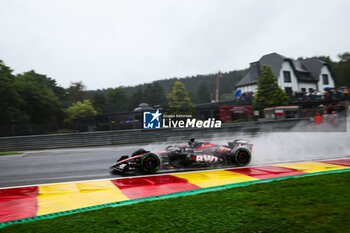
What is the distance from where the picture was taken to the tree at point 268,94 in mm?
31109

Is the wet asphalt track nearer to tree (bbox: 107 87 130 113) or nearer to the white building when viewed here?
the white building

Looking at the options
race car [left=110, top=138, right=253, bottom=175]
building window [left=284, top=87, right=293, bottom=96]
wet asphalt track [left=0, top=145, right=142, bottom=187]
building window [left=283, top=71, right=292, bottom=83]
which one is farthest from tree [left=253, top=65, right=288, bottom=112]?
wet asphalt track [left=0, top=145, right=142, bottom=187]

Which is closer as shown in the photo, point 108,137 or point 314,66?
point 108,137

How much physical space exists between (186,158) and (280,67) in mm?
35395

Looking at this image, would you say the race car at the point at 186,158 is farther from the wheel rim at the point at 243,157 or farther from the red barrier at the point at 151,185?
the red barrier at the point at 151,185

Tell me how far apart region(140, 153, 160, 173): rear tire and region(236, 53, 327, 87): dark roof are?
3184 centimetres

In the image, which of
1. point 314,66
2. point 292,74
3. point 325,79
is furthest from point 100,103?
point 325,79

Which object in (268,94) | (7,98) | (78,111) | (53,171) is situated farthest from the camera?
(78,111)

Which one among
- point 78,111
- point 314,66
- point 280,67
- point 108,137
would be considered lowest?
point 108,137

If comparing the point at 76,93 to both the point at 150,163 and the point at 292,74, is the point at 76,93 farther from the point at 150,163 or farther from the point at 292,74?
the point at 150,163

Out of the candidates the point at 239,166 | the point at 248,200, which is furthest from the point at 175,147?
the point at 248,200

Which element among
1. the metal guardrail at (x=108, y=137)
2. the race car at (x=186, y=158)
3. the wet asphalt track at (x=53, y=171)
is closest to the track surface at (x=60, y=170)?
the wet asphalt track at (x=53, y=171)

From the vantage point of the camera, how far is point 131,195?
19.3 ft

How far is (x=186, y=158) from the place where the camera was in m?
8.16
